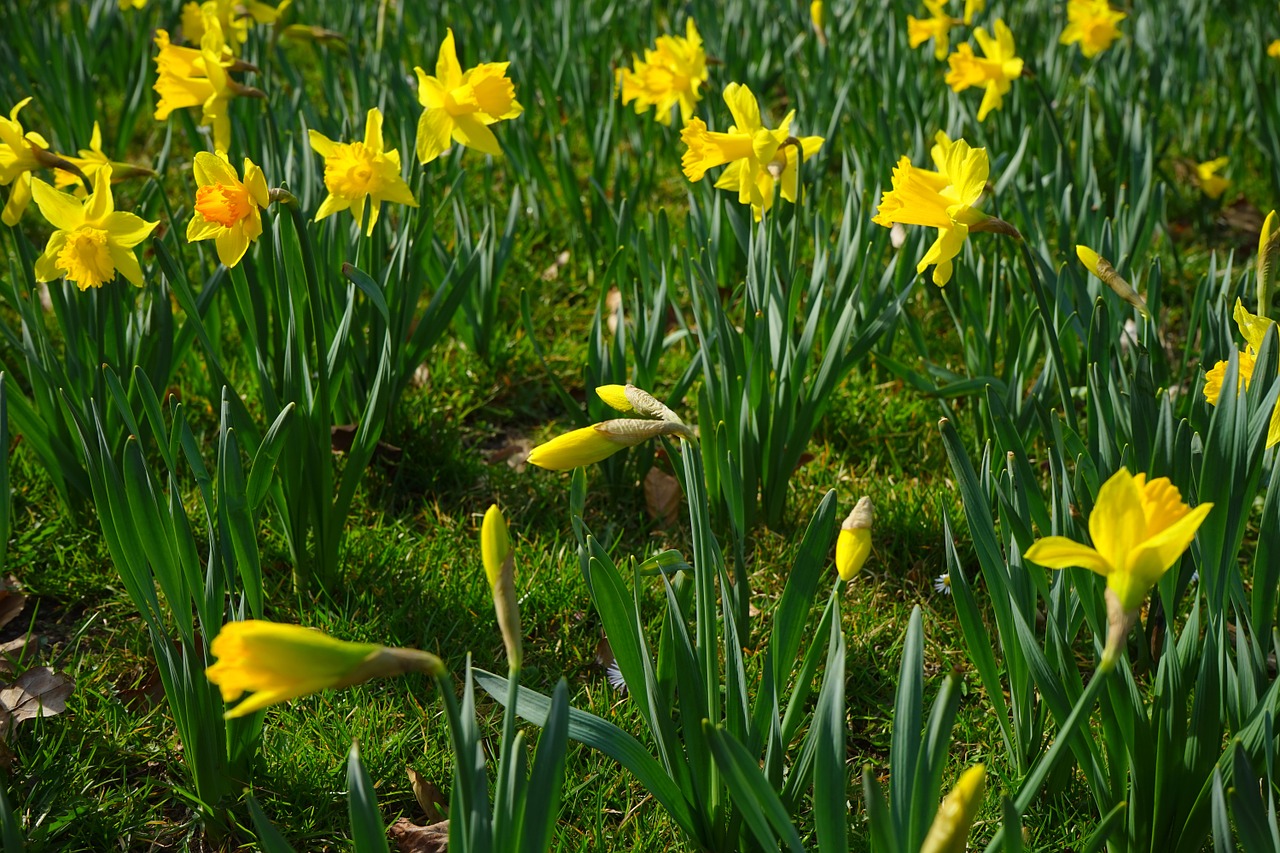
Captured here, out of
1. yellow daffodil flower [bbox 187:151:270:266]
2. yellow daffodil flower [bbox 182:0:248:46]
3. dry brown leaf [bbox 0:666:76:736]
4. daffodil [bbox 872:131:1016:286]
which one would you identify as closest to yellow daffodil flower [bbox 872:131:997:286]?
daffodil [bbox 872:131:1016:286]

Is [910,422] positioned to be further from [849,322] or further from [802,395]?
[849,322]

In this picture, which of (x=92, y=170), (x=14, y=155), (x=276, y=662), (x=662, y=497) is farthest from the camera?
(x=662, y=497)

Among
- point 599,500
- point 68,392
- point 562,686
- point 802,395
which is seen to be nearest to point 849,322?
point 802,395

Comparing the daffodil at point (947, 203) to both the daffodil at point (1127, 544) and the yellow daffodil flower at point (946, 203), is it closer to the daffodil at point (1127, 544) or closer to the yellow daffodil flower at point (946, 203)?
the yellow daffodil flower at point (946, 203)

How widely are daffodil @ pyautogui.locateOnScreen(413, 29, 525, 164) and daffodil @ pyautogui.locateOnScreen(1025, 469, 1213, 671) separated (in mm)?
1390

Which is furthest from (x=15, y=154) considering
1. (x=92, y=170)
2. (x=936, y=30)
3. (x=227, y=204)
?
(x=936, y=30)

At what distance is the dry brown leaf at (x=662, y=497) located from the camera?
2.15 metres

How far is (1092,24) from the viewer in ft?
11.0

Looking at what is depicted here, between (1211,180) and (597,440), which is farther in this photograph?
(1211,180)

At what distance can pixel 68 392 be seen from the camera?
1.76 meters

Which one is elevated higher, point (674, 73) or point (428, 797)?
point (674, 73)

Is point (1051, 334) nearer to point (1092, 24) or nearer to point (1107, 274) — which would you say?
point (1107, 274)

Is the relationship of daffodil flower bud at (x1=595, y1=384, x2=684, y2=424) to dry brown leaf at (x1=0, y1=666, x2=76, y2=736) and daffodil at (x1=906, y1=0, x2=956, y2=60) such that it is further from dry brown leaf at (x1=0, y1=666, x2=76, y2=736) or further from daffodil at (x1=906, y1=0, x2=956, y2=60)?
daffodil at (x1=906, y1=0, x2=956, y2=60)

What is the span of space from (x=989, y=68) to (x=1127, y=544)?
2.23 m
